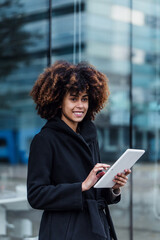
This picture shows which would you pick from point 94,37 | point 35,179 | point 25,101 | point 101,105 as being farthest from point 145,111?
point 35,179

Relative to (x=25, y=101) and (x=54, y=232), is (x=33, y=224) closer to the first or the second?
(x=54, y=232)

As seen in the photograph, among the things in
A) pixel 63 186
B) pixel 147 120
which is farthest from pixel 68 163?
pixel 147 120

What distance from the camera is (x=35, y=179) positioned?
1.57m

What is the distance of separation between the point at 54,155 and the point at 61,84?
331 millimetres

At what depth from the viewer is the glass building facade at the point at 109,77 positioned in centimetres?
424

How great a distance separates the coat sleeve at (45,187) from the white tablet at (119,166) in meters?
0.11

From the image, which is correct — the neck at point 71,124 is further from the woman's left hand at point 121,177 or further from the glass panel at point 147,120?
the glass panel at point 147,120

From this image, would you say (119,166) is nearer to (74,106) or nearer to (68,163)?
(68,163)

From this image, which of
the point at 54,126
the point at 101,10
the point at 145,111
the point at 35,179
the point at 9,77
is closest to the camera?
the point at 35,179

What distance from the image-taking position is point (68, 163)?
5.37 feet

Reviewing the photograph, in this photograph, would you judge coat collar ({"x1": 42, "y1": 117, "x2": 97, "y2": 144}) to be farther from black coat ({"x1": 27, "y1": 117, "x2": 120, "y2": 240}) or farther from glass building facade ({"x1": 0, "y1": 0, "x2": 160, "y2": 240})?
glass building facade ({"x1": 0, "y1": 0, "x2": 160, "y2": 240})

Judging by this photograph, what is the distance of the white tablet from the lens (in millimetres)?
1523

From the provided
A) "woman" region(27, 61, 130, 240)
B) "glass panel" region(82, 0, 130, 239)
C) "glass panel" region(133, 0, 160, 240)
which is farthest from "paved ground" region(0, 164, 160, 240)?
"woman" region(27, 61, 130, 240)

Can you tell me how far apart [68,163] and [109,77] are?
6.45 metres
